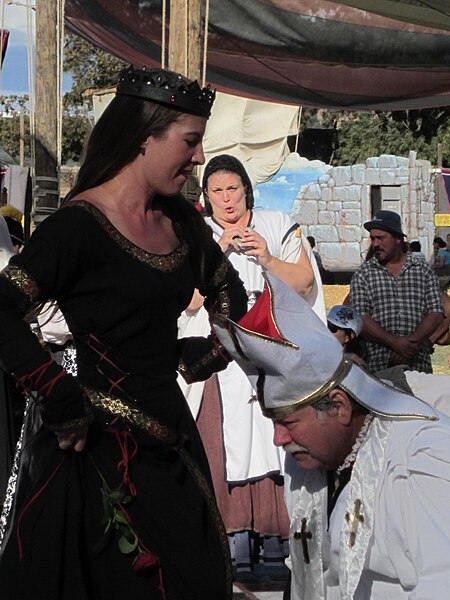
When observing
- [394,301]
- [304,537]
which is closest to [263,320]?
[304,537]

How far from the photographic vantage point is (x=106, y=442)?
3109 millimetres

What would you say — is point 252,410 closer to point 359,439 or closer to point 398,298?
point 398,298

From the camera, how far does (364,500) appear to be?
99.6 inches

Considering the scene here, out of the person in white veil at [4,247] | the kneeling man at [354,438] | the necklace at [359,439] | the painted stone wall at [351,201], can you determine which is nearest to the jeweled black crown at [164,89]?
the kneeling man at [354,438]

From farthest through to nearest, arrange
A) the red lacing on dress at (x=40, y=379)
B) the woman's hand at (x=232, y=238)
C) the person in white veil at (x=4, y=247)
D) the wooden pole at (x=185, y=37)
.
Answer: the wooden pole at (x=185, y=37) → the person in white veil at (x=4, y=247) → the woman's hand at (x=232, y=238) → the red lacing on dress at (x=40, y=379)

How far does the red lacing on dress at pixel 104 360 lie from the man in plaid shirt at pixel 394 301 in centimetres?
347

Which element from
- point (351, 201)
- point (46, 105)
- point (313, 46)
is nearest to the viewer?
point (313, 46)

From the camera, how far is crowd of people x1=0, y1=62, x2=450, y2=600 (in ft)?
8.21

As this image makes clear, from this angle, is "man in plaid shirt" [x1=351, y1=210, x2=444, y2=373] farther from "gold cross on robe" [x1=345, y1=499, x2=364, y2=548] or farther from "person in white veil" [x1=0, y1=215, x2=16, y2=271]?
"gold cross on robe" [x1=345, y1=499, x2=364, y2=548]

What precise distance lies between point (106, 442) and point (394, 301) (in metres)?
3.70

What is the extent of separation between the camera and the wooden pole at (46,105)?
32.4 ft

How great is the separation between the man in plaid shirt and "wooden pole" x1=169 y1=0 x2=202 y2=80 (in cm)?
138

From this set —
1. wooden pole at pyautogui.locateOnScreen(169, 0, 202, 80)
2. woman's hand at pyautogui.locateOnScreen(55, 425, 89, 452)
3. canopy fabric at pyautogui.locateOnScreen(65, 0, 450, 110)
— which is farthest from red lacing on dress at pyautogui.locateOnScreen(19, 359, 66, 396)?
canopy fabric at pyautogui.locateOnScreen(65, 0, 450, 110)

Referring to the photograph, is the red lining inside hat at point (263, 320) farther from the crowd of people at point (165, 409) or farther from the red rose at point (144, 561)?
the red rose at point (144, 561)
